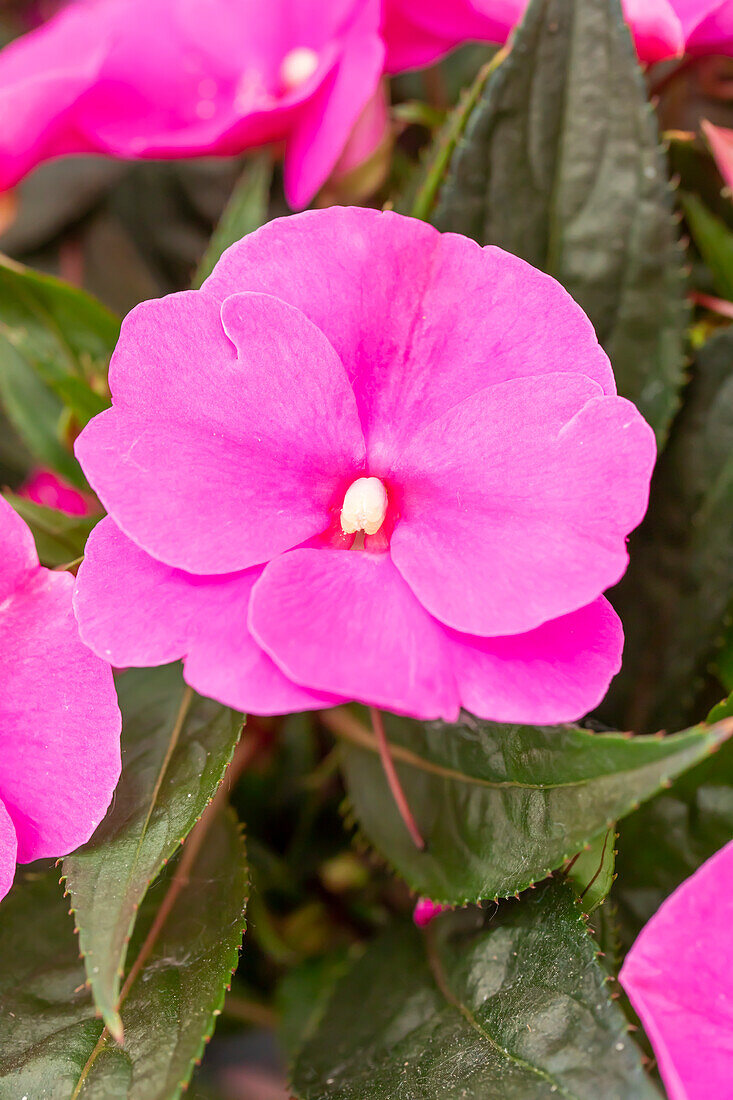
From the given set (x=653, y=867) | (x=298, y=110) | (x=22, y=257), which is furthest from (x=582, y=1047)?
(x=22, y=257)

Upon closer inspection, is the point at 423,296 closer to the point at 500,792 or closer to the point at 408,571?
the point at 408,571

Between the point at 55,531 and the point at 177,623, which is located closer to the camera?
the point at 177,623

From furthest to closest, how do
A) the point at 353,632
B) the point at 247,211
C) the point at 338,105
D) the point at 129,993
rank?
the point at 247,211, the point at 338,105, the point at 129,993, the point at 353,632

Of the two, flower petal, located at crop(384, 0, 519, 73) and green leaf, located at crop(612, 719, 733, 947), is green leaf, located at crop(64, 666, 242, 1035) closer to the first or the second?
green leaf, located at crop(612, 719, 733, 947)

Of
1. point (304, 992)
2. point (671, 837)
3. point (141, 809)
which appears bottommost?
point (304, 992)

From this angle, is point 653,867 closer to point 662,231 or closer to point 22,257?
point 662,231

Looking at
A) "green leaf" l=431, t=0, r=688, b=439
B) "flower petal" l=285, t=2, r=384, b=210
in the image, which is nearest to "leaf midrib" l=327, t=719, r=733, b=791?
"green leaf" l=431, t=0, r=688, b=439

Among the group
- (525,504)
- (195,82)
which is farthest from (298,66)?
(525,504)
